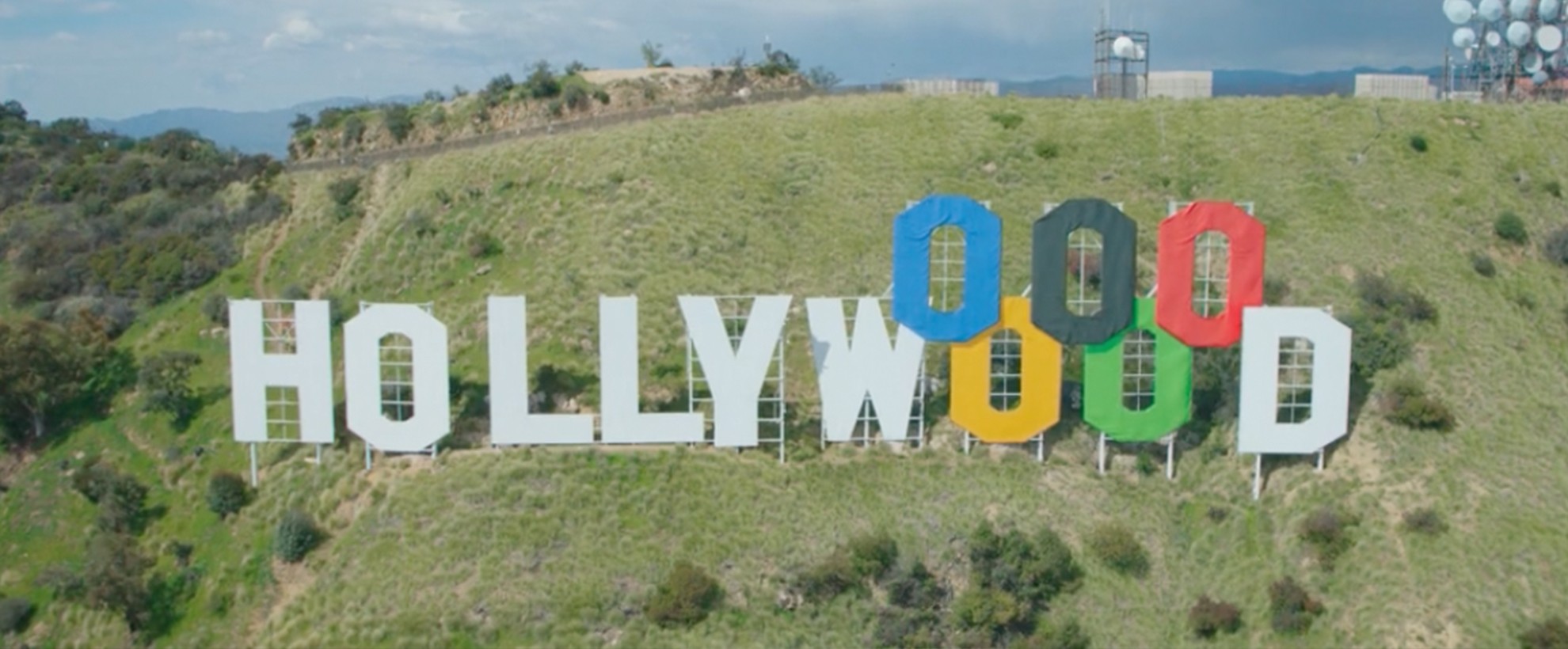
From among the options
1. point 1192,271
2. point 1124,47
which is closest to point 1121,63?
point 1124,47

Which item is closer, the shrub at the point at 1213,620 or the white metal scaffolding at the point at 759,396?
the shrub at the point at 1213,620

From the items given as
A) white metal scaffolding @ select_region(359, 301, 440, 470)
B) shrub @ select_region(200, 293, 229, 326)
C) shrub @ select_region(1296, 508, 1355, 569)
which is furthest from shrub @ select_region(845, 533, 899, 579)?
shrub @ select_region(200, 293, 229, 326)

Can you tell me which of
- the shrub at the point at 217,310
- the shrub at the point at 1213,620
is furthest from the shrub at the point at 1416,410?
the shrub at the point at 217,310

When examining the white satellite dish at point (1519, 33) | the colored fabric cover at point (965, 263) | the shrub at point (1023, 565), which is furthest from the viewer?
the white satellite dish at point (1519, 33)

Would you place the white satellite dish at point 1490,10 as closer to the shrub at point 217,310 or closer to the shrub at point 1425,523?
the shrub at point 1425,523

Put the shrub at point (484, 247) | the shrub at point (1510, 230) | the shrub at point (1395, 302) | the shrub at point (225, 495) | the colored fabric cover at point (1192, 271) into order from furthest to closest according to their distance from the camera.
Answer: the shrub at point (484, 247)
the shrub at point (1510, 230)
the shrub at point (1395, 302)
the shrub at point (225, 495)
the colored fabric cover at point (1192, 271)

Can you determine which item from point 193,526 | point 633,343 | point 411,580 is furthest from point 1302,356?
point 193,526

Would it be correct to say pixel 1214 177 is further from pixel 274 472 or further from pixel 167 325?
pixel 167 325
